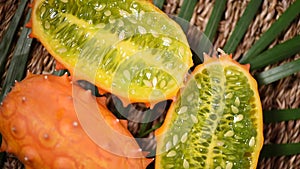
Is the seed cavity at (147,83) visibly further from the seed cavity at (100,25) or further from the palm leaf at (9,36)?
the palm leaf at (9,36)

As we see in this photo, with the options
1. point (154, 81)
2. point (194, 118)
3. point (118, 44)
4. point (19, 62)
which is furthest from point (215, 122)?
point (19, 62)

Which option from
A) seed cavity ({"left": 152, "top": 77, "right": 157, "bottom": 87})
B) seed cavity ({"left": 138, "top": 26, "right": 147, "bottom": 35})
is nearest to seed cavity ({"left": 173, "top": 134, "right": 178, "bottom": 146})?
seed cavity ({"left": 152, "top": 77, "right": 157, "bottom": 87})

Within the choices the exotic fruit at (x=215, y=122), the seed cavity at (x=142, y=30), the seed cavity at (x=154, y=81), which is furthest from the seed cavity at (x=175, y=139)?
the seed cavity at (x=142, y=30)

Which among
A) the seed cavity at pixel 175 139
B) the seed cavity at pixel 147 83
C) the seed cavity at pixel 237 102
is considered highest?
the seed cavity at pixel 237 102

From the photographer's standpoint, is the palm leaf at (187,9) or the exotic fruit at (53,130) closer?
Answer: the exotic fruit at (53,130)

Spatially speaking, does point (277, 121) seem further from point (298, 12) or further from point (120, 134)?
point (120, 134)

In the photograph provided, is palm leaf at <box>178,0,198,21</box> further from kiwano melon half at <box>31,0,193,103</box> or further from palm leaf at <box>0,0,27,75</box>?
palm leaf at <box>0,0,27,75</box>
